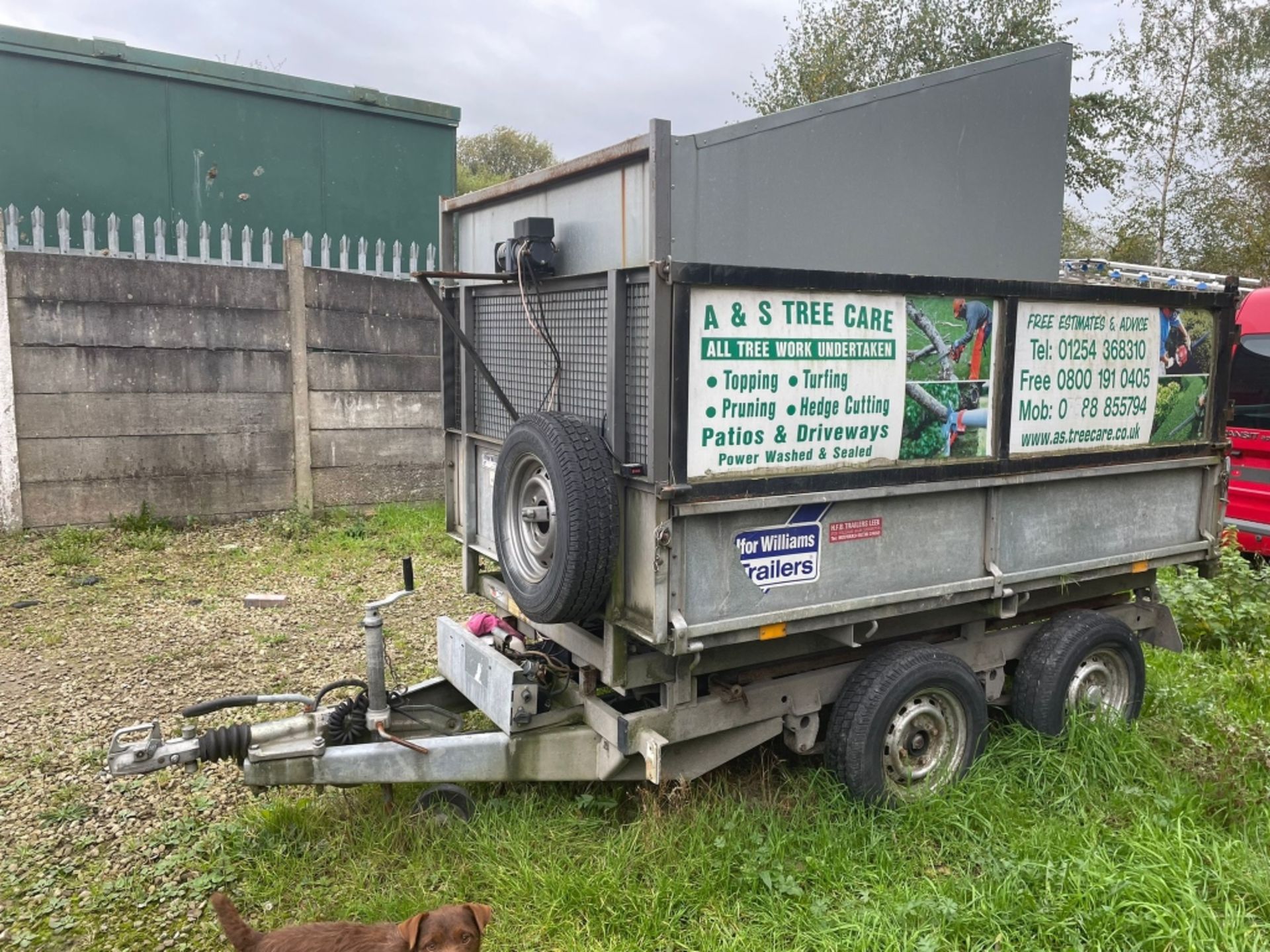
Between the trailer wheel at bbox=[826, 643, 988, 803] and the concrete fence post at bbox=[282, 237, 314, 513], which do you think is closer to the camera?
the trailer wheel at bbox=[826, 643, 988, 803]

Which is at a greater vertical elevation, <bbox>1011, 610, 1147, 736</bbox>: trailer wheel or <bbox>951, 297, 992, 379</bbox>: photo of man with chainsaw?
<bbox>951, 297, 992, 379</bbox>: photo of man with chainsaw

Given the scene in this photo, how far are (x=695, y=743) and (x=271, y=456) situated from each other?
6.09m

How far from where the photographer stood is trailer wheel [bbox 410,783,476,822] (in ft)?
12.1

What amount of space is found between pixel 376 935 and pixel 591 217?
8.22ft

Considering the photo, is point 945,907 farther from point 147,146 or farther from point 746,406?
point 147,146

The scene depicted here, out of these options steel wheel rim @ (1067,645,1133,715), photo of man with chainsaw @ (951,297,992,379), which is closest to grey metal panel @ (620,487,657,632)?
photo of man with chainsaw @ (951,297,992,379)

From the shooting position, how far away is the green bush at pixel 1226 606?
6.05 m

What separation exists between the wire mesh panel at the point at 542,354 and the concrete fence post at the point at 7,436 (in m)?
4.92

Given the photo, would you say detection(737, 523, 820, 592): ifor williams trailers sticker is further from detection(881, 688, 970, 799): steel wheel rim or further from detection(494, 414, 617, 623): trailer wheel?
detection(881, 688, 970, 799): steel wheel rim

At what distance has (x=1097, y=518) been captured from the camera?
14.5 ft

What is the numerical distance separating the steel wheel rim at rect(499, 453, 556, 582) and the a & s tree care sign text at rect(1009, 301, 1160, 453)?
1956 mm

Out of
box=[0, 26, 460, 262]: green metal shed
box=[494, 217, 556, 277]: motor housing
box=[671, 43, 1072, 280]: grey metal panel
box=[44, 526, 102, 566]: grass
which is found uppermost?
box=[0, 26, 460, 262]: green metal shed

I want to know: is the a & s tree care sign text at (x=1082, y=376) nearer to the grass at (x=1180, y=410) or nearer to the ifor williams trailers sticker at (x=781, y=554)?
the grass at (x=1180, y=410)

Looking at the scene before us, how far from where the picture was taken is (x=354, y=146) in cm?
1153
